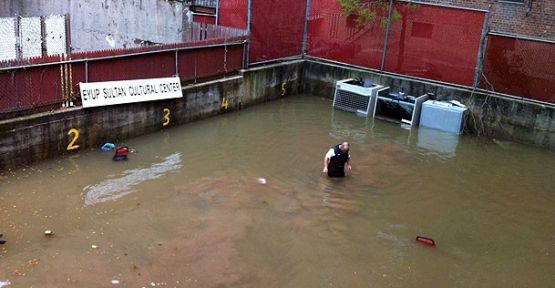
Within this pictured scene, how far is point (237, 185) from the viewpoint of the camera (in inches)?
456

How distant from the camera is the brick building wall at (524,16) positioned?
18.8m

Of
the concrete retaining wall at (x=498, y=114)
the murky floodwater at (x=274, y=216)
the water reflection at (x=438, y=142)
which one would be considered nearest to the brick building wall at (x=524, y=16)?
the concrete retaining wall at (x=498, y=114)

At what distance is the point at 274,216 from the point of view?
33.9ft

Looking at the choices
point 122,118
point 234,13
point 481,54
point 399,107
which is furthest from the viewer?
point 234,13

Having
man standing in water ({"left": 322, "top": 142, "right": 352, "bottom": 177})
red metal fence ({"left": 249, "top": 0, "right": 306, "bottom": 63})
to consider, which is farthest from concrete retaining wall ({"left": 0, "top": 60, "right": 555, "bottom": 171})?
man standing in water ({"left": 322, "top": 142, "right": 352, "bottom": 177})

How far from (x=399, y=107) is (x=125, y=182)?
30.8 ft

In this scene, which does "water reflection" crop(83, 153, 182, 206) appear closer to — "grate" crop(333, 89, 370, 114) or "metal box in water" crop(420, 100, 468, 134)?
"grate" crop(333, 89, 370, 114)

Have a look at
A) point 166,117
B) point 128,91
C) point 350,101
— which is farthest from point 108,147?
point 350,101

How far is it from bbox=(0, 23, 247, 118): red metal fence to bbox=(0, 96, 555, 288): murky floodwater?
4.50 ft

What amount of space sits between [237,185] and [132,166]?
2.39 m

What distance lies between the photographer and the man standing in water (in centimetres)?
1196

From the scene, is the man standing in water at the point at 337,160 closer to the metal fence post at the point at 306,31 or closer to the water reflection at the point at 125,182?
the water reflection at the point at 125,182

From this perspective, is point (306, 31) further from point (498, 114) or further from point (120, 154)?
point (120, 154)

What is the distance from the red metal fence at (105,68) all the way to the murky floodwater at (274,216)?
1.37m
